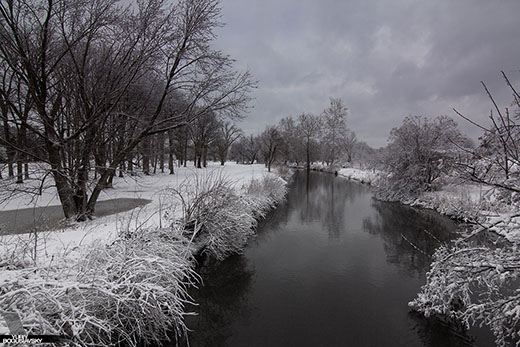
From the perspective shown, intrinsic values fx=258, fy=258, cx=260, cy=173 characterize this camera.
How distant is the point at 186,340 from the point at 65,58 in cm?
845

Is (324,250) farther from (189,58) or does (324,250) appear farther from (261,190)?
(189,58)

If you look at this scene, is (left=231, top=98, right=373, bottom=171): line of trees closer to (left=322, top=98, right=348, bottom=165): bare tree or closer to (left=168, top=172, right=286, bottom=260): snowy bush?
(left=322, top=98, right=348, bottom=165): bare tree

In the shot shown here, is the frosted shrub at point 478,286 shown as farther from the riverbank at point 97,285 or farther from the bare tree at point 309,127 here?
the bare tree at point 309,127

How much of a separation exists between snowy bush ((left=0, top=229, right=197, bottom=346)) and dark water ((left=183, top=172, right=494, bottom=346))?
1.12m

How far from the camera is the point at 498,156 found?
109 inches

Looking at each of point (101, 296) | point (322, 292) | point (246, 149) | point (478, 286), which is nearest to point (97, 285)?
point (101, 296)

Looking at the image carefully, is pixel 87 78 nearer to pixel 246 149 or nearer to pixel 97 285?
pixel 97 285

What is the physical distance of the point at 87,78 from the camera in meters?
8.01

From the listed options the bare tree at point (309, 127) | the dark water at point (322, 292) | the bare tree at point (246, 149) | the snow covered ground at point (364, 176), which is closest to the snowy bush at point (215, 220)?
the dark water at point (322, 292)

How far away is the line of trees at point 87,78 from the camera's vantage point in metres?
6.43

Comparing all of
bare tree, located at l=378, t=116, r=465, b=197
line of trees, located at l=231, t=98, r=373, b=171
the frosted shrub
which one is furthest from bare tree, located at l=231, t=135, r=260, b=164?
the frosted shrub

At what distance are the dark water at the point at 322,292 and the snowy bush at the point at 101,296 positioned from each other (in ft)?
3.69

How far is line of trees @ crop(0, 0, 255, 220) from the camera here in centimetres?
643

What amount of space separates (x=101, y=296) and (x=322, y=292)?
13.7 feet
